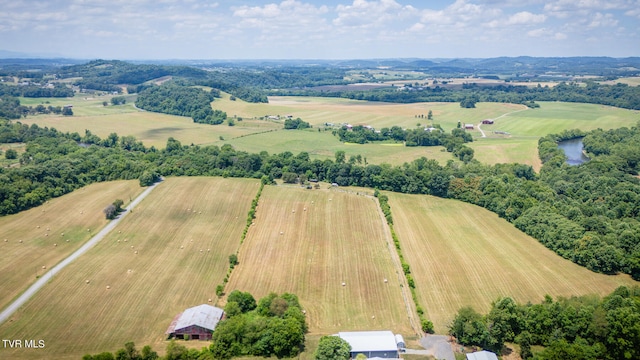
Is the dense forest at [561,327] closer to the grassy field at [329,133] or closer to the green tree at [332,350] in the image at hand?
the green tree at [332,350]

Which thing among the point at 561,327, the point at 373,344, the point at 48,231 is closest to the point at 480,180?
the point at 561,327

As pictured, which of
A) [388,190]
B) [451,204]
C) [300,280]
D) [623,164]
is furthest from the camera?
[623,164]

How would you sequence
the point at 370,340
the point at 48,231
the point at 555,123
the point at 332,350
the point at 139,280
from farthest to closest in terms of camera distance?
the point at 555,123 → the point at 48,231 → the point at 139,280 → the point at 370,340 → the point at 332,350

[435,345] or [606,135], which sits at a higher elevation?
[606,135]

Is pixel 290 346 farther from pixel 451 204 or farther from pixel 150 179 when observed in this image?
pixel 150 179

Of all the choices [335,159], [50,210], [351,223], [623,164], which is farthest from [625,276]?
[50,210]

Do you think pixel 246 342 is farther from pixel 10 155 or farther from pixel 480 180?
pixel 10 155
